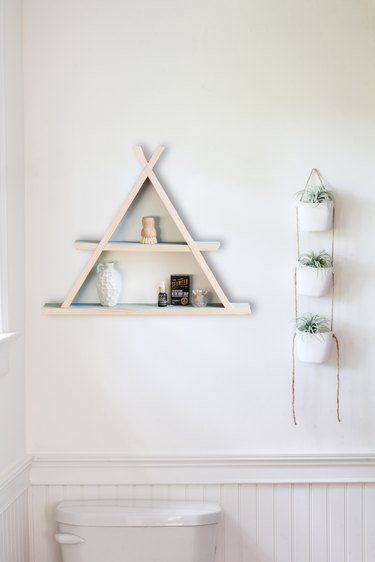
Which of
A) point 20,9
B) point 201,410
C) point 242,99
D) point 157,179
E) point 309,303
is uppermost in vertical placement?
point 20,9

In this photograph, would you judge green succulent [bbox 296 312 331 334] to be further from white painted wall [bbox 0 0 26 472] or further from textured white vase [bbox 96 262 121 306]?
white painted wall [bbox 0 0 26 472]

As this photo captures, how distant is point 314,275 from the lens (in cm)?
205

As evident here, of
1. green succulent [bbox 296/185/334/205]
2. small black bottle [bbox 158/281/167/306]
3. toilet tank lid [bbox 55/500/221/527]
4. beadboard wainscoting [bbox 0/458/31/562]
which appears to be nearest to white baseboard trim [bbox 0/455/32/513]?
beadboard wainscoting [bbox 0/458/31/562]

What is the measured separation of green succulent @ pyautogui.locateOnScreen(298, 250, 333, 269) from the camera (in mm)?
2072

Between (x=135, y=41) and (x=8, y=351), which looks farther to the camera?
(x=135, y=41)

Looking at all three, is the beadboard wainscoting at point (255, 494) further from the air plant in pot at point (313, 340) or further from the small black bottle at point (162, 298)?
the small black bottle at point (162, 298)

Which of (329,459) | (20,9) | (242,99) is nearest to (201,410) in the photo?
(329,459)

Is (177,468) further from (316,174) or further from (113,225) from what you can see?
(316,174)

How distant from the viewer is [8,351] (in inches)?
76.0

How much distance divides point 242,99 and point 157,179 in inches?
13.8

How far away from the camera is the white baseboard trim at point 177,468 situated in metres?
2.12

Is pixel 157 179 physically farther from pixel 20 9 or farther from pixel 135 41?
pixel 20 9

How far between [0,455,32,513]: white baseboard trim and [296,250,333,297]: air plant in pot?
973 mm

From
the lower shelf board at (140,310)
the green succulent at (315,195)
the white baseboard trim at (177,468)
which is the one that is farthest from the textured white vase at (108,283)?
the green succulent at (315,195)
